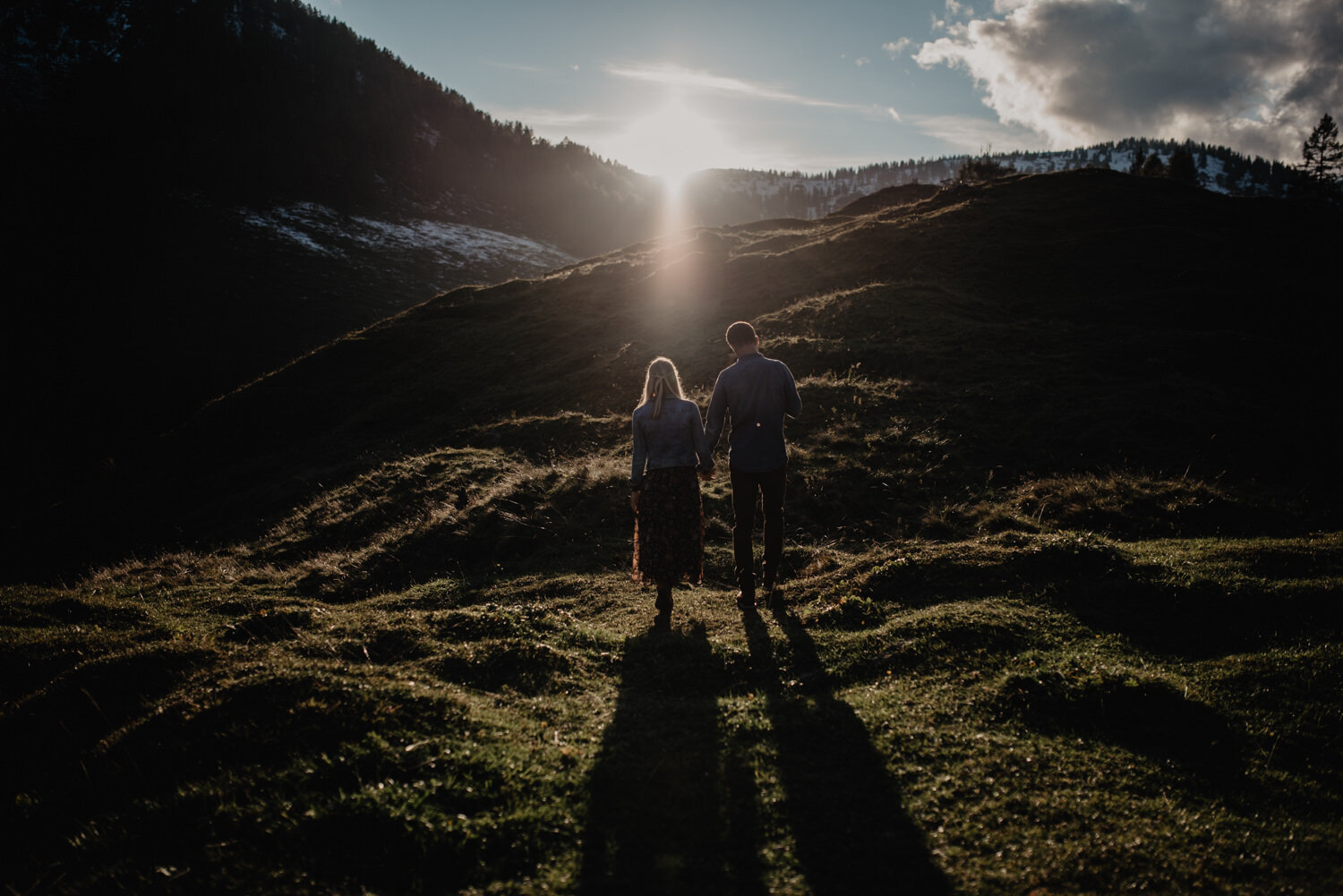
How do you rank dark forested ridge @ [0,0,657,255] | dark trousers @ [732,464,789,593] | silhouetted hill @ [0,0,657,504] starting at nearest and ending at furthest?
dark trousers @ [732,464,789,593] → silhouetted hill @ [0,0,657,504] → dark forested ridge @ [0,0,657,255]

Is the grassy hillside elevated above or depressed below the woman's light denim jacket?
below

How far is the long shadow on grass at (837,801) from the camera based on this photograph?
380 centimetres

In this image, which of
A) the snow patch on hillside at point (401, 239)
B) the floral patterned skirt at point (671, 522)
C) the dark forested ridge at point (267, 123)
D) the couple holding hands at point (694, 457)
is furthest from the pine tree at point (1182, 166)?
the dark forested ridge at point (267, 123)

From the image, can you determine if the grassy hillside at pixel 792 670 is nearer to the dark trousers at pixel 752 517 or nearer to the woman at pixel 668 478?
the dark trousers at pixel 752 517

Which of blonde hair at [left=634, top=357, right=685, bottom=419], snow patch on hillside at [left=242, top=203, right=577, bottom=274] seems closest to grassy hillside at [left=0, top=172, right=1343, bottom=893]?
blonde hair at [left=634, top=357, right=685, bottom=419]

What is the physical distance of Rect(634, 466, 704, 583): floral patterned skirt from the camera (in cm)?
762

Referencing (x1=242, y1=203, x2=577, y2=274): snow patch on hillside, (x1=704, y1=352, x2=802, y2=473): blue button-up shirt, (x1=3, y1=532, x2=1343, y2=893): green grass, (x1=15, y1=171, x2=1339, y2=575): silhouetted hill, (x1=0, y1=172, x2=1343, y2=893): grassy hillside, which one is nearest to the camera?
(x1=3, y1=532, x2=1343, y2=893): green grass

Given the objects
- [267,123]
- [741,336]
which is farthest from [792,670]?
[267,123]

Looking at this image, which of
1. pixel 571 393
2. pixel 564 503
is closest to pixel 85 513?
pixel 571 393

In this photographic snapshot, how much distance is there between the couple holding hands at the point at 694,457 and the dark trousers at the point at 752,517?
0.01 meters

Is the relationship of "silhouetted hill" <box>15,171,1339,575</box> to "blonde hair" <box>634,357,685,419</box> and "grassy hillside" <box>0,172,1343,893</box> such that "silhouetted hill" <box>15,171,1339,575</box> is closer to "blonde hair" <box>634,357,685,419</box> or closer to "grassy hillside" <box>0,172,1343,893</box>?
"grassy hillside" <box>0,172,1343,893</box>

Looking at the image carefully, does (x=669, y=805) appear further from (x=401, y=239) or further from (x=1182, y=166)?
(x=401, y=239)

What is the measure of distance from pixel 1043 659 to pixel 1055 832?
2602mm

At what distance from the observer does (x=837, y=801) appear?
4504 millimetres
